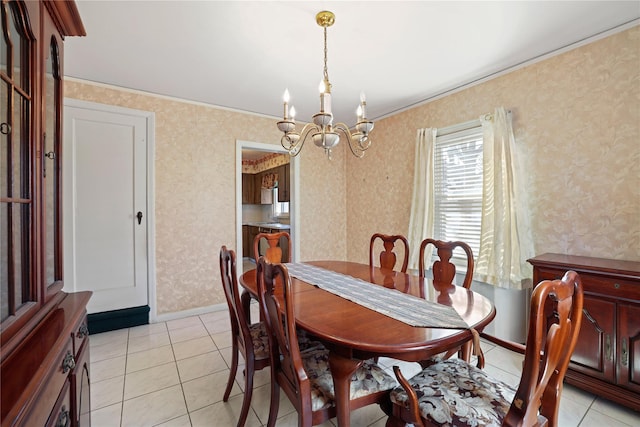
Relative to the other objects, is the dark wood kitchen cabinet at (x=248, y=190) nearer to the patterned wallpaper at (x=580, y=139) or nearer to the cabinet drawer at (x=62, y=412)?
the patterned wallpaper at (x=580, y=139)

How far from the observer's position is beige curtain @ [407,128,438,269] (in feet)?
10.2

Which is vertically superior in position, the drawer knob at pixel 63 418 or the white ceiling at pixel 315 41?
the white ceiling at pixel 315 41

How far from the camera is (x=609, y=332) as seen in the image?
5.66 feet

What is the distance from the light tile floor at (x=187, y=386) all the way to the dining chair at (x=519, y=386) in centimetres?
66

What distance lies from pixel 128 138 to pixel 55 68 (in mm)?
1709

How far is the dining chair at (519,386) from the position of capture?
820 millimetres

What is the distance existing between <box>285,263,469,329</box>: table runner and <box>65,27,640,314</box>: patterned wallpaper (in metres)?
1.65

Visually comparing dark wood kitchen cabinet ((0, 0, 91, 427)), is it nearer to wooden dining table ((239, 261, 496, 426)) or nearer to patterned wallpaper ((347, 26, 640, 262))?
wooden dining table ((239, 261, 496, 426))

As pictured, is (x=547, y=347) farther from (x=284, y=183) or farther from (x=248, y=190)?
(x=248, y=190)

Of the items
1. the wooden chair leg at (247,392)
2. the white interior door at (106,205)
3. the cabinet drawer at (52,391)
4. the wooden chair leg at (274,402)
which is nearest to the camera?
the cabinet drawer at (52,391)

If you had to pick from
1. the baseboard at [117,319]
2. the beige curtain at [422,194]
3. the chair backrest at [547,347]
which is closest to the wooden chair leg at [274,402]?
the chair backrest at [547,347]

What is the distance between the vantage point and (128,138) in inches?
117

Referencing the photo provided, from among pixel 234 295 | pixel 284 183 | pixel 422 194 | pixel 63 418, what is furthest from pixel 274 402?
pixel 284 183

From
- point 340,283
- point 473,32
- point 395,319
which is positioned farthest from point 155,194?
point 473,32
